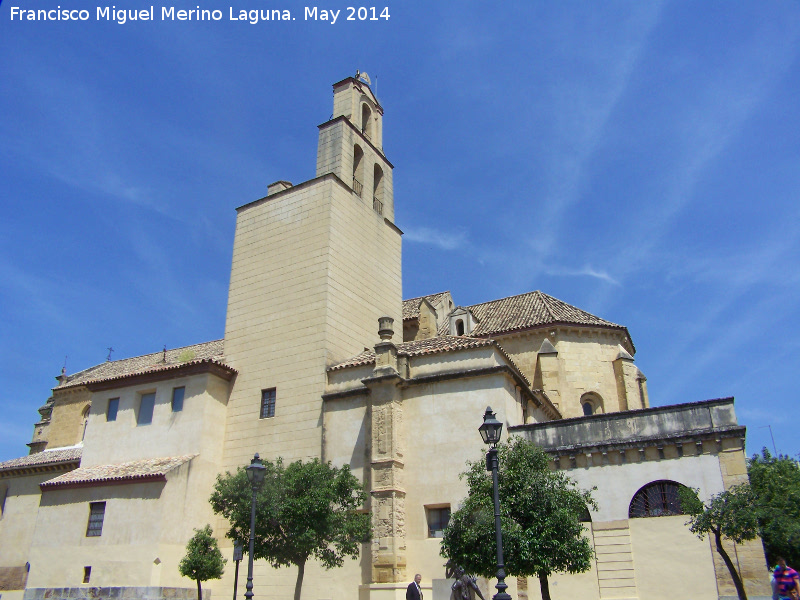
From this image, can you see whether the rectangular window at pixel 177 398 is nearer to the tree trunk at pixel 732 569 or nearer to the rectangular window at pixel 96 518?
the rectangular window at pixel 96 518

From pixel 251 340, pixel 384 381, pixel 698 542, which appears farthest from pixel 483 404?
pixel 251 340

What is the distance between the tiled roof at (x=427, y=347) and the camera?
2212 centimetres

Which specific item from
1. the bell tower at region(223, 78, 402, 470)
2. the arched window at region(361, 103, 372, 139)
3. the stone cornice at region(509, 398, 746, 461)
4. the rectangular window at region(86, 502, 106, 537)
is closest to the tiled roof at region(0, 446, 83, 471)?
the rectangular window at region(86, 502, 106, 537)

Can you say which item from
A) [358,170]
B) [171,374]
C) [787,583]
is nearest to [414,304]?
[358,170]

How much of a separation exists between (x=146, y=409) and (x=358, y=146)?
15.3 meters

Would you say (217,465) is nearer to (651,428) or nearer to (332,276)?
(332,276)

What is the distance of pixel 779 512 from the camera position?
55.4 feet

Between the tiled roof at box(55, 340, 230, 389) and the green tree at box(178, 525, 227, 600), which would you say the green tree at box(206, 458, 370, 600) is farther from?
the tiled roof at box(55, 340, 230, 389)

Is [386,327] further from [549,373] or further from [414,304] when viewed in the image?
[414,304]

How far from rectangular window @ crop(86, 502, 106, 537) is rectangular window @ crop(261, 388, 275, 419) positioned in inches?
255

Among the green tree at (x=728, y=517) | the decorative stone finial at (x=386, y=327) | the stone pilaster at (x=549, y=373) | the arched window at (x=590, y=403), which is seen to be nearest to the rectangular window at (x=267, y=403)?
the decorative stone finial at (x=386, y=327)

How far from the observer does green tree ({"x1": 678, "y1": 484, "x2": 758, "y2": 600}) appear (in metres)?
16.0

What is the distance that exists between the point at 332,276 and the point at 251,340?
4436 mm

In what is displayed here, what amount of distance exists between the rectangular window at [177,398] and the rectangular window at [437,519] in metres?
11.1
